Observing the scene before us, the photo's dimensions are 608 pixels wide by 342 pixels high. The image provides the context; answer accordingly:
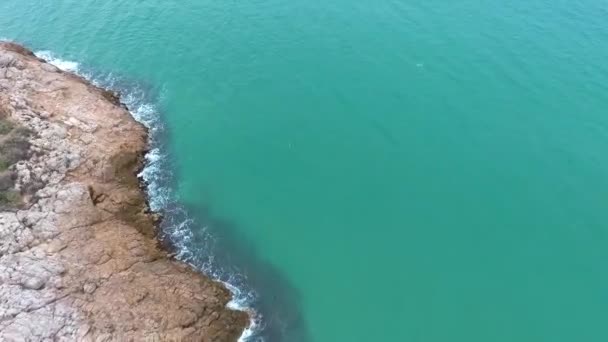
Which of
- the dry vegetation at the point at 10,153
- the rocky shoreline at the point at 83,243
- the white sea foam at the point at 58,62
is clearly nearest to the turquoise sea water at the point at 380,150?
the white sea foam at the point at 58,62

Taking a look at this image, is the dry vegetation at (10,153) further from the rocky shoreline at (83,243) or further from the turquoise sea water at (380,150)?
the turquoise sea water at (380,150)

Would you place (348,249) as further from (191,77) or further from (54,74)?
(54,74)

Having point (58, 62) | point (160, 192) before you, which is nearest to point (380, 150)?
point (160, 192)

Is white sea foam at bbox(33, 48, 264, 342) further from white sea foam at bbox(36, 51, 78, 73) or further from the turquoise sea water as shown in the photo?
the turquoise sea water

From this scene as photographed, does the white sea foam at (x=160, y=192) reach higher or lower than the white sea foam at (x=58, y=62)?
lower

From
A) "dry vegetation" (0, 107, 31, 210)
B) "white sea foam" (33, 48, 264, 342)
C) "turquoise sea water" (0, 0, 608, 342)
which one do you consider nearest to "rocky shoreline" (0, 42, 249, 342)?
"dry vegetation" (0, 107, 31, 210)

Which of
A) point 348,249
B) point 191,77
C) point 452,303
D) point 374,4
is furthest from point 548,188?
point 191,77
